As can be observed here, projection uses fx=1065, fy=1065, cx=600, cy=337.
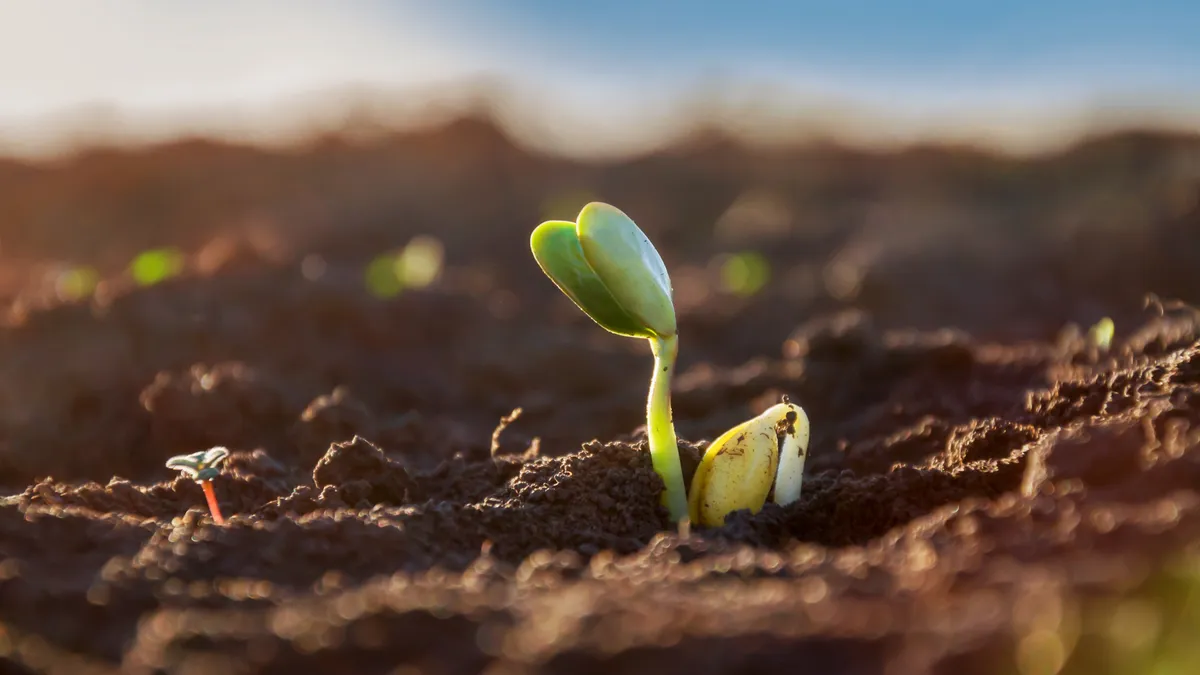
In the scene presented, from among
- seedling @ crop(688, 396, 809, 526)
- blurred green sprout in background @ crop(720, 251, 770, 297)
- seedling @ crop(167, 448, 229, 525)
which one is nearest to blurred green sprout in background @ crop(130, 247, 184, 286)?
seedling @ crop(167, 448, 229, 525)

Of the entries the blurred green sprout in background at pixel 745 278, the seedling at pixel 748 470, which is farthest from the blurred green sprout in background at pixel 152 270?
the seedling at pixel 748 470

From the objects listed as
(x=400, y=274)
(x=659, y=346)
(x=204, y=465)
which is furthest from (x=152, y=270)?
(x=659, y=346)

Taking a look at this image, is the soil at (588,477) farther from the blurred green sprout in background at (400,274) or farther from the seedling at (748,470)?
the blurred green sprout in background at (400,274)

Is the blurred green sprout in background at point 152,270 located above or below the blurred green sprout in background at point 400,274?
above

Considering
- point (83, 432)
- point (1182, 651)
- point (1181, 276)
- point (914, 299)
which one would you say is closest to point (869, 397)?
point (1182, 651)

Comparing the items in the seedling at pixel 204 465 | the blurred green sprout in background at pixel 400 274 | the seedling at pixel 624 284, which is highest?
the blurred green sprout in background at pixel 400 274

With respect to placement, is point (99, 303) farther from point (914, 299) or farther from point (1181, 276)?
point (1181, 276)

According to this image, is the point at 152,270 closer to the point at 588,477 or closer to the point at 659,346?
the point at 588,477
